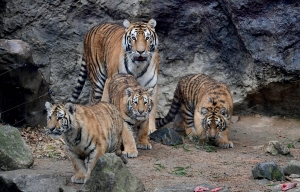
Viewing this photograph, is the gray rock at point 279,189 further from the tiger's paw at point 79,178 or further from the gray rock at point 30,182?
the gray rock at point 30,182

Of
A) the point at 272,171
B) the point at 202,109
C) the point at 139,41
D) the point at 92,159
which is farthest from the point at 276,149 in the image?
the point at 92,159

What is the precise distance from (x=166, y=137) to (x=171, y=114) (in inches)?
42.0

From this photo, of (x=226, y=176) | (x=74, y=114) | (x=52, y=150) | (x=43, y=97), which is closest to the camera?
(x=74, y=114)

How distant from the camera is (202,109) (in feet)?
27.8

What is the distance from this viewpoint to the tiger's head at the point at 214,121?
8297 mm

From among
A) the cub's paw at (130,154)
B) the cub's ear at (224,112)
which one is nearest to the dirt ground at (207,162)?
the cub's paw at (130,154)

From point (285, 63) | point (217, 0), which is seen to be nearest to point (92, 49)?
point (217, 0)

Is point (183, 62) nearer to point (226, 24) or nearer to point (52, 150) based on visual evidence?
point (226, 24)

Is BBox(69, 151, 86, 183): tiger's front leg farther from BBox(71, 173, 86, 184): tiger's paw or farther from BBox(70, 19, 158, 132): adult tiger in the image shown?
BBox(70, 19, 158, 132): adult tiger

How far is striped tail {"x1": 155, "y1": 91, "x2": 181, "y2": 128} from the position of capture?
928cm

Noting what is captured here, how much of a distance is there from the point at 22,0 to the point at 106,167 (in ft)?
15.8

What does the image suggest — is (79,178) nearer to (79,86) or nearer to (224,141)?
(224,141)

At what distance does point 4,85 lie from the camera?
8.30m

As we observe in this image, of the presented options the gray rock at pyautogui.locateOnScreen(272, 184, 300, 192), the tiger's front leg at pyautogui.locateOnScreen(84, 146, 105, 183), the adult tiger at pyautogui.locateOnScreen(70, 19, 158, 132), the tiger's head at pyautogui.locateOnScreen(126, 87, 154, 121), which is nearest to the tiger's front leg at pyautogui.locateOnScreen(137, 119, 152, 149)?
the tiger's head at pyautogui.locateOnScreen(126, 87, 154, 121)
